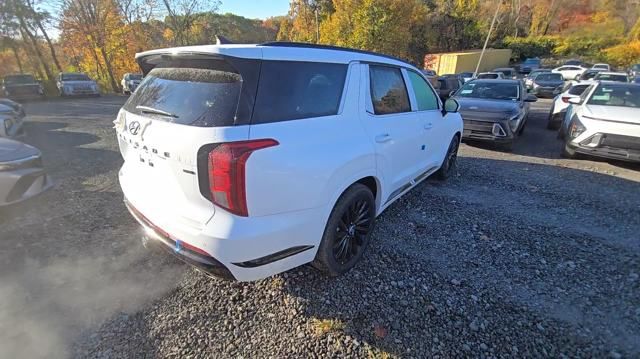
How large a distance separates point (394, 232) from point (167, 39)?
35.2 meters

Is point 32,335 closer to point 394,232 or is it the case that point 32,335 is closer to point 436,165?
point 394,232

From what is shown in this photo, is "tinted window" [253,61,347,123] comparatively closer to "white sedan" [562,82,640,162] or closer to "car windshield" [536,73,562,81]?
"white sedan" [562,82,640,162]

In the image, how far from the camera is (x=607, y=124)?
5.65m

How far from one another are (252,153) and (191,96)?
25.3 inches

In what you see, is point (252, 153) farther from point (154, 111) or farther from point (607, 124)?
point (607, 124)

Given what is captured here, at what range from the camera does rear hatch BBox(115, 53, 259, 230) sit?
1.83 metres

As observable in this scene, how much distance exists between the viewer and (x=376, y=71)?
9.55 feet

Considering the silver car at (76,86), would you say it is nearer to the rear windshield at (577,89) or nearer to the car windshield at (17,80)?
the car windshield at (17,80)

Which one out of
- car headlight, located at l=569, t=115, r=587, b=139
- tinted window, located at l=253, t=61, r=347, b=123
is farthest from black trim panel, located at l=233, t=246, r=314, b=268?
car headlight, located at l=569, t=115, r=587, b=139

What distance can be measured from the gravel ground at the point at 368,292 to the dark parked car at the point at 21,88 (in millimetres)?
20706

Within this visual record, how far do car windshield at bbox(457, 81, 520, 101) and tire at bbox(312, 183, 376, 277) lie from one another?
22.4 feet

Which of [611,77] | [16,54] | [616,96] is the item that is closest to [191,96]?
[616,96]

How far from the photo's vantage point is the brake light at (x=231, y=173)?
1.75 metres

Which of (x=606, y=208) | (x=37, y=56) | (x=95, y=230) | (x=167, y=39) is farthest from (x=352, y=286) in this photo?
(x=167, y=39)
